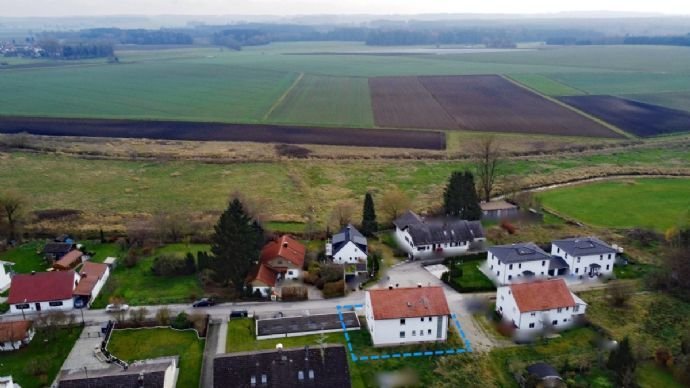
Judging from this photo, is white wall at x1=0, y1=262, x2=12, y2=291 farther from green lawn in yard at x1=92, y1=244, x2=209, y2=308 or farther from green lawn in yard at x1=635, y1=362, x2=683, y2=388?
green lawn in yard at x1=635, y1=362, x2=683, y2=388

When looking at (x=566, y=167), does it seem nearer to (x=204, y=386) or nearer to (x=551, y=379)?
(x=551, y=379)

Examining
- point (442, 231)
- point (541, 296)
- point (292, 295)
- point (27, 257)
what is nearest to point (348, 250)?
point (292, 295)

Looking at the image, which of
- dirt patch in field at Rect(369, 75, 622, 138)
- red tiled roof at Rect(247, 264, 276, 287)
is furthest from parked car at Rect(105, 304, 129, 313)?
dirt patch in field at Rect(369, 75, 622, 138)

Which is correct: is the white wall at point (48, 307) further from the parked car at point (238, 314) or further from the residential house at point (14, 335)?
the parked car at point (238, 314)

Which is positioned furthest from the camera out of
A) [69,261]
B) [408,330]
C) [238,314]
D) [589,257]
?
[69,261]

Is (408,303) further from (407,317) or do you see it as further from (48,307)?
(48,307)

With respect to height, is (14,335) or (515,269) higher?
(515,269)
